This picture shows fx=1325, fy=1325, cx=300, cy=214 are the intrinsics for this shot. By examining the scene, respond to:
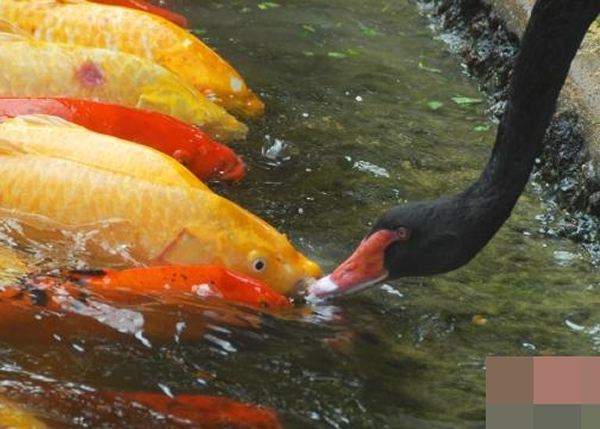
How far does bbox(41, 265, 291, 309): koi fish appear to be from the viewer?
196 inches

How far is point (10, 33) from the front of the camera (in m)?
6.85

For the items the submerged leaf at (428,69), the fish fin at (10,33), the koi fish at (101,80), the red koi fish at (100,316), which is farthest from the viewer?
the submerged leaf at (428,69)

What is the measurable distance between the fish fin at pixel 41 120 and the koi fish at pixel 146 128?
33cm

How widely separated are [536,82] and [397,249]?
3.18 feet

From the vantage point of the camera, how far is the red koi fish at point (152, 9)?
8195mm

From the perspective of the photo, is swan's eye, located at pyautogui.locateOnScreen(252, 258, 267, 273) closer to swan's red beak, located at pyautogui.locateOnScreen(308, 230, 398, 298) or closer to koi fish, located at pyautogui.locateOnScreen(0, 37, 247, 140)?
swan's red beak, located at pyautogui.locateOnScreen(308, 230, 398, 298)

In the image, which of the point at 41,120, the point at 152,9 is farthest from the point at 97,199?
the point at 152,9

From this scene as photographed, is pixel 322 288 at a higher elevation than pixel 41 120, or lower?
lower

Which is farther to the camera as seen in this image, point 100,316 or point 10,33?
point 10,33

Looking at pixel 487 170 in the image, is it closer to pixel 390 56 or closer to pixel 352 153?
pixel 352 153

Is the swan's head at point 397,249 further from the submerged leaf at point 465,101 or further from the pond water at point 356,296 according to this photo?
the submerged leaf at point 465,101

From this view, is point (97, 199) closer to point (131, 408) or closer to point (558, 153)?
point (131, 408)

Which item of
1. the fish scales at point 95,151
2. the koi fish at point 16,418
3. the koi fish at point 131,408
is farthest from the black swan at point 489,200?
the koi fish at point 16,418

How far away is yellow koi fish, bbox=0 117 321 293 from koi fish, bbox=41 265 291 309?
17 centimetres
